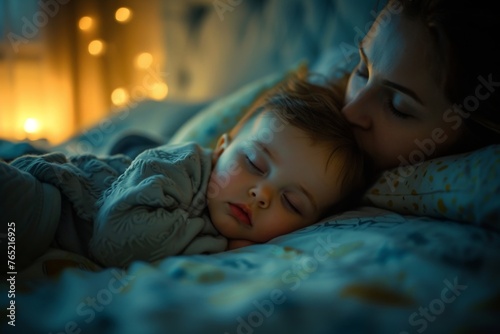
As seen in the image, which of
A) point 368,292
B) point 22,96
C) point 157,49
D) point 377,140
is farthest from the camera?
point 157,49

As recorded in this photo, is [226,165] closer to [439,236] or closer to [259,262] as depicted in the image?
[259,262]

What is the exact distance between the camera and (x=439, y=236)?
2.03 ft

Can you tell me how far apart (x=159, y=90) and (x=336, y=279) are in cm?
267

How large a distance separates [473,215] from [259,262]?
1.21ft

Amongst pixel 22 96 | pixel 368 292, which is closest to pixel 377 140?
pixel 368 292

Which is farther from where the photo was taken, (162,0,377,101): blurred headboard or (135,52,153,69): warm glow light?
(135,52,153,69): warm glow light

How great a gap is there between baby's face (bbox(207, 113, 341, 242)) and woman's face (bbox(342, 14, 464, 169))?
0.42ft

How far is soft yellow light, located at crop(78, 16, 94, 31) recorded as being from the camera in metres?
3.02

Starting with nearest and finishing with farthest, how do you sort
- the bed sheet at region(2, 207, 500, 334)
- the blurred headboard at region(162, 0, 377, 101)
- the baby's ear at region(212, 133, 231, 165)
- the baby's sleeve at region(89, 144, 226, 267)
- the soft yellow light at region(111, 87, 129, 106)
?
the bed sheet at region(2, 207, 500, 334), the baby's sleeve at region(89, 144, 226, 267), the baby's ear at region(212, 133, 231, 165), the blurred headboard at region(162, 0, 377, 101), the soft yellow light at region(111, 87, 129, 106)

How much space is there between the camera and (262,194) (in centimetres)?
89

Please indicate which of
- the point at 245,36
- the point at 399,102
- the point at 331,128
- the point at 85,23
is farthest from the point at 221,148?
the point at 85,23

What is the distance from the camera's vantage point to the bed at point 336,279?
0.49 metres

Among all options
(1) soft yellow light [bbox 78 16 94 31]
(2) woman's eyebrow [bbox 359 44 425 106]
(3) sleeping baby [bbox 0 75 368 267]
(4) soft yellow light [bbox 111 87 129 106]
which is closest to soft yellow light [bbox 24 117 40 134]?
(4) soft yellow light [bbox 111 87 129 106]

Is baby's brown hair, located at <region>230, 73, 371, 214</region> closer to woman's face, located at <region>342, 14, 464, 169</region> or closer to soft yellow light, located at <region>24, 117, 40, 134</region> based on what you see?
woman's face, located at <region>342, 14, 464, 169</region>
